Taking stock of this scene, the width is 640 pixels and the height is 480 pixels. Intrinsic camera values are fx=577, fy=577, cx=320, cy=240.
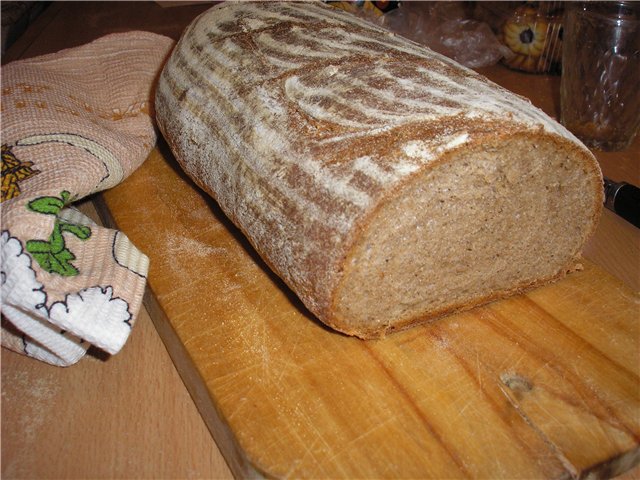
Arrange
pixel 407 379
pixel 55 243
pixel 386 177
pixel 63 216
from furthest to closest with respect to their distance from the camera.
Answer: pixel 63 216, pixel 55 243, pixel 407 379, pixel 386 177

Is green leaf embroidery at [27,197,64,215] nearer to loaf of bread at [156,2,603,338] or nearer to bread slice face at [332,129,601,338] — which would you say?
loaf of bread at [156,2,603,338]

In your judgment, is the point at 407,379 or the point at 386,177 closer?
the point at 386,177

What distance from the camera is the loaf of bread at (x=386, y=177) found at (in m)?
1.40

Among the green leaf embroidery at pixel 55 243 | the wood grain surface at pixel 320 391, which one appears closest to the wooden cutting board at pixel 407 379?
the wood grain surface at pixel 320 391

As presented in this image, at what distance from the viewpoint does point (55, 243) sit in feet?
5.30

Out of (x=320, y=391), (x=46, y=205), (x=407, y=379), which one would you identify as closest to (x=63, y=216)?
(x=46, y=205)

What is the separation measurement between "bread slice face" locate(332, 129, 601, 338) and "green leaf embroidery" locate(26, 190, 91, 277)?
2.50 ft

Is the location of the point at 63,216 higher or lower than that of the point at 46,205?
lower

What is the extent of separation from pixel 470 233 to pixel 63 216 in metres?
1.34

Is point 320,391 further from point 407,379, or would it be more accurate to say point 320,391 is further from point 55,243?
point 55,243

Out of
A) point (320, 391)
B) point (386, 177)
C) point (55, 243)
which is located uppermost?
point (386, 177)

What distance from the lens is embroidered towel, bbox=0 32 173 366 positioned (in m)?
1.46

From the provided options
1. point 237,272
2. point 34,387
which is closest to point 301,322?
point 237,272

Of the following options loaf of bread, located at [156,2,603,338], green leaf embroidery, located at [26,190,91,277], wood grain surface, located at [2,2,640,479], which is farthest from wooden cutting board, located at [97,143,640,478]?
green leaf embroidery, located at [26,190,91,277]
